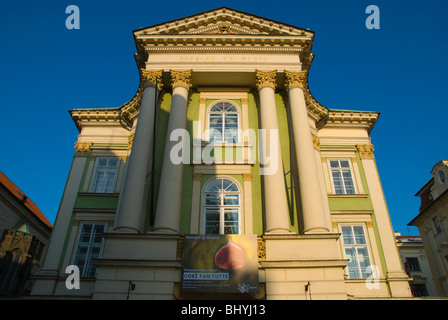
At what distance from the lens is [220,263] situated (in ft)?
44.3

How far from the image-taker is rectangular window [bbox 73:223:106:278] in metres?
18.8

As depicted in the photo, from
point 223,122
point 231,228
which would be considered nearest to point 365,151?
point 223,122

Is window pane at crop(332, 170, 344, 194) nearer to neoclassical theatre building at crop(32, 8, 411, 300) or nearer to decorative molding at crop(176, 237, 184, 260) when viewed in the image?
neoclassical theatre building at crop(32, 8, 411, 300)

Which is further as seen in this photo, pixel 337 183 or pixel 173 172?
pixel 337 183

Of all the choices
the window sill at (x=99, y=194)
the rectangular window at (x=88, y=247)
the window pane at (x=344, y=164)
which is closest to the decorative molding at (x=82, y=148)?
the window sill at (x=99, y=194)

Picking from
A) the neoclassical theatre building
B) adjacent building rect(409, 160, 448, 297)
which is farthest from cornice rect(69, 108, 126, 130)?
adjacent building rect(409, 160, 448, 297)

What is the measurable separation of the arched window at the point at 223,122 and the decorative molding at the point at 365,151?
9362 mm

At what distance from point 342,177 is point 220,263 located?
11.9 meters

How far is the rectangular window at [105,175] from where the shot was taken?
2172cm

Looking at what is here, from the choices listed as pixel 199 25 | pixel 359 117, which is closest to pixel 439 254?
pixel 359 117

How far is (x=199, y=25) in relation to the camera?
20609mm

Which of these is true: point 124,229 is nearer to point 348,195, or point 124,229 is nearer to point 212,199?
point 212,199

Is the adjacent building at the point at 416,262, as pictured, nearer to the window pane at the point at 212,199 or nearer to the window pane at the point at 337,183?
the window pane at the point at 337,183
